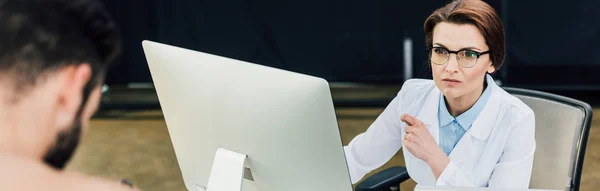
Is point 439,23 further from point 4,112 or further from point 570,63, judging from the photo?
point 570,63

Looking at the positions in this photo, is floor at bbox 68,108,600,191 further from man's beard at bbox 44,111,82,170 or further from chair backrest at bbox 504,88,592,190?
man's beard at bbox 44,111,82,170

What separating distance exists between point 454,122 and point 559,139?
30 cm

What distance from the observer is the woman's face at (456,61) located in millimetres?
1755

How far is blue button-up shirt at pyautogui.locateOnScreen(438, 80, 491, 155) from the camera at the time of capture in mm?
1845

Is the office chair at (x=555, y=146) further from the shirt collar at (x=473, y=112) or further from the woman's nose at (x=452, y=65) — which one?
the woman's nose at (x=452, y=65)

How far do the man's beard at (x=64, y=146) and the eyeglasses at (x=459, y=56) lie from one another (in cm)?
121

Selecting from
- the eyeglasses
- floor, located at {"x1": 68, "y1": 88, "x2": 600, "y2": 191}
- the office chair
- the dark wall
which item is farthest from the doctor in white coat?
the dark wall

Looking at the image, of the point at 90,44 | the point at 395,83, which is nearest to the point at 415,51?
the point at 395,83

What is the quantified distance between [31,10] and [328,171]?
0.79m

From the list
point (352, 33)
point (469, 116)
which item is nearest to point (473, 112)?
point (469, 116)

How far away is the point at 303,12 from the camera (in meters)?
4.94

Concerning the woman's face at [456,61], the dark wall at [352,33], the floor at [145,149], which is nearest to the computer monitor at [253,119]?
the woman's face at [456,61]

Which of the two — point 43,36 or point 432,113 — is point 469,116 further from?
point 43,36

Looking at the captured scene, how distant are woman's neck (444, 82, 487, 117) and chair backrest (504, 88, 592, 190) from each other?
23 centimetres
